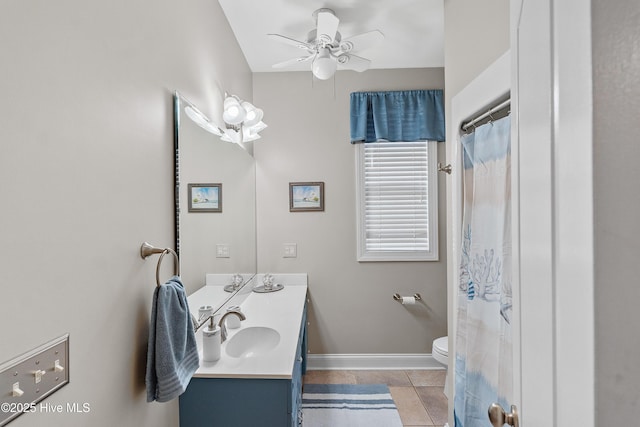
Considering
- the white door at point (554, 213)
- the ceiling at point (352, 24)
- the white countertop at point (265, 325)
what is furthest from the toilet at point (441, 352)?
the ceiling at point (352, 24)

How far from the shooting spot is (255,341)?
1.84 metres

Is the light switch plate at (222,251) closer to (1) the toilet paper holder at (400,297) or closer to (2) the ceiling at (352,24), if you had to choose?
(2) the ceiling at (352,24)

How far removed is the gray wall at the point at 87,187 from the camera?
1.97ft

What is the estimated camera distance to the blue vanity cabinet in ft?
4.21

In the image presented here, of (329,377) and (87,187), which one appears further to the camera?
(329,377)

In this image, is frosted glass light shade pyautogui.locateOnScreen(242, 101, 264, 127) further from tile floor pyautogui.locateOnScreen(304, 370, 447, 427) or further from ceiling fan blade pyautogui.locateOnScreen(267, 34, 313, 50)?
tile floor pyautogui.locateOnScreen(304, 370, 447, 427)

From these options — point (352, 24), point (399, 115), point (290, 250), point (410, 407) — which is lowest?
point (410, 407)

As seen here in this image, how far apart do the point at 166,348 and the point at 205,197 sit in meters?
0.78

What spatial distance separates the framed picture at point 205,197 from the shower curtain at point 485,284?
47.7 inches

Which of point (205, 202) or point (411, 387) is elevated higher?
point (205, 202)

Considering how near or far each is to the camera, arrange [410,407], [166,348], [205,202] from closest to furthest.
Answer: [166,348] → [205,202] → [410,407]

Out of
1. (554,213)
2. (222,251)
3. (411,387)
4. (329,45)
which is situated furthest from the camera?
(411,387)

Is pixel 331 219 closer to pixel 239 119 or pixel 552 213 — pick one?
pixel 239 119

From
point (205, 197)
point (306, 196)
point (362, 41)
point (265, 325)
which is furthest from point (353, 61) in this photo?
point (265, 325)
